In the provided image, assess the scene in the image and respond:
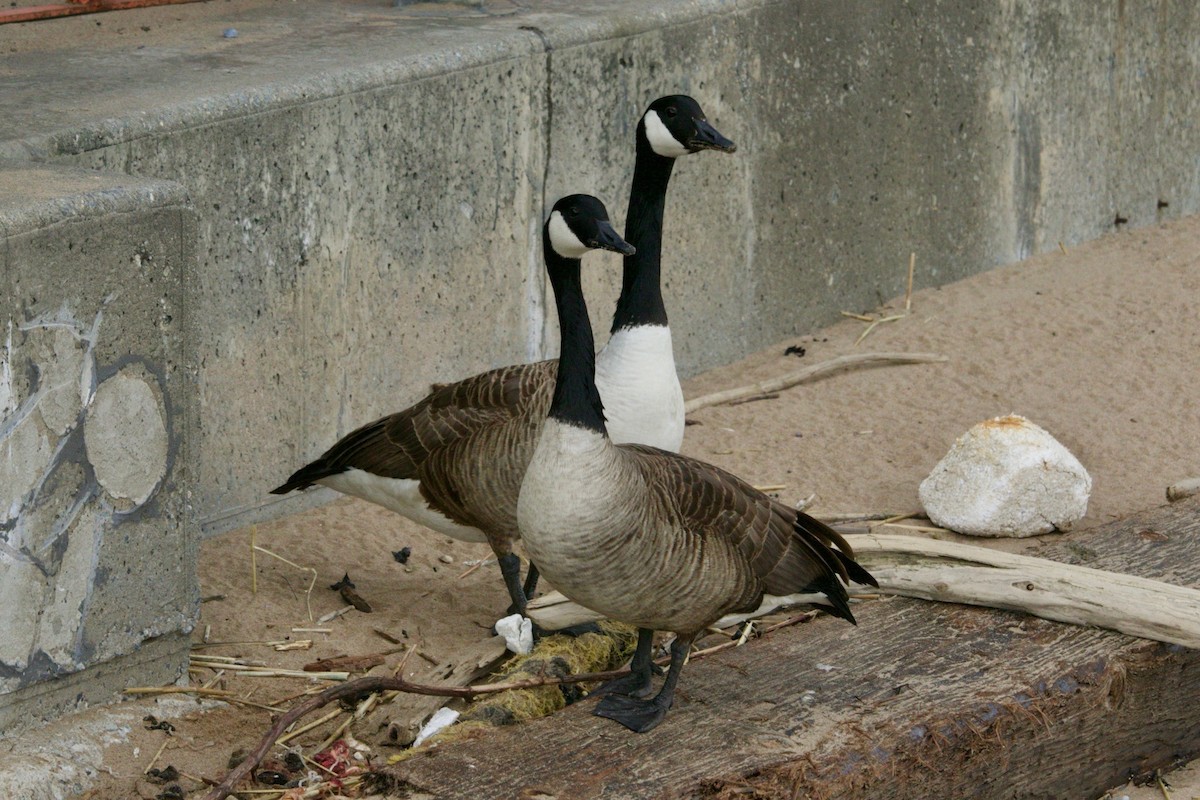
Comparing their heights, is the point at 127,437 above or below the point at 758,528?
above

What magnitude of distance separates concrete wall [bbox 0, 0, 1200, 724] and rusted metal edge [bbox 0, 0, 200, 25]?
0.27 ft

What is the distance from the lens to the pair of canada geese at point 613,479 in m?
3.45

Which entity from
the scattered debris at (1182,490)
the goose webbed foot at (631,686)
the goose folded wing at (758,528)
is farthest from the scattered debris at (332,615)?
the scattered debris at (1182,490)

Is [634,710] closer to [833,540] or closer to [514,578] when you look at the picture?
[833,540]

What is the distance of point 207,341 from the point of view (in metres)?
4.89

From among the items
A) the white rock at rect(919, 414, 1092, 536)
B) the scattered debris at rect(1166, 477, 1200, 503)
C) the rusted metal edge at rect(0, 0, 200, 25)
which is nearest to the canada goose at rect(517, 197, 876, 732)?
the white rock at rect(919, 414, 1092, 536)

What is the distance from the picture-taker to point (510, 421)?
4293 mm

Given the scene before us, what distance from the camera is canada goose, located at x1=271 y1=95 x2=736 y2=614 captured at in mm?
4312

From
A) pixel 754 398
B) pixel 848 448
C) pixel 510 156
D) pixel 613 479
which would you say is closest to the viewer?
pixel 613 479

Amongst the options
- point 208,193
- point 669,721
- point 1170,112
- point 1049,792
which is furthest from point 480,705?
point 1170,112

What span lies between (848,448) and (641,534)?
101 inches

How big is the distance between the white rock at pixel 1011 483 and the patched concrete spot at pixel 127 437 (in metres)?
2.55

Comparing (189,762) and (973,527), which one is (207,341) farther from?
(973,527)

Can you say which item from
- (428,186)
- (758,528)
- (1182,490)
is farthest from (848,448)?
(758,528)
